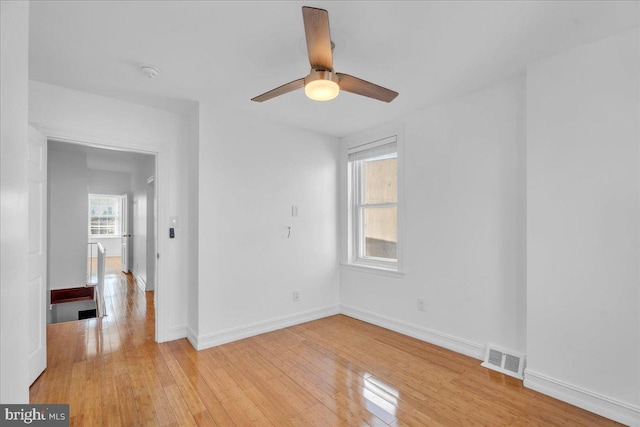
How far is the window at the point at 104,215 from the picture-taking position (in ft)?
30.4

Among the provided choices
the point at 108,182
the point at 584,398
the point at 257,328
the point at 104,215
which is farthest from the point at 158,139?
the point at 104,215

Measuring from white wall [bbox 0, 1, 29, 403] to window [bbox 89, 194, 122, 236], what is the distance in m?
10.4

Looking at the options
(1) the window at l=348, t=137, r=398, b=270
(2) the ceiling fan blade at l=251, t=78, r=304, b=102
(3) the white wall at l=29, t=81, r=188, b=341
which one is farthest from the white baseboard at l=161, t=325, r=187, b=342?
(2) the ceiling fan blade at l=251, t=78, r=304, b=102

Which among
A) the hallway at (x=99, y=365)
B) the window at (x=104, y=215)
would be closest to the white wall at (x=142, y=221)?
the hallway at (x=99, y=365)

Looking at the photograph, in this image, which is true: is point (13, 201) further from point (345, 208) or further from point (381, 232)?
point (345, 208)

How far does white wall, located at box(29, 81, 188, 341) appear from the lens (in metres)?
2.71

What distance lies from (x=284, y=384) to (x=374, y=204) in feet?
7.61

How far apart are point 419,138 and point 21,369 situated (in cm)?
336

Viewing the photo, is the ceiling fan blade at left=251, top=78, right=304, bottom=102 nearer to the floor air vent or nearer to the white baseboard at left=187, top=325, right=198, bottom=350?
the white baseboard at left=187, top=325, right=198, bottom=350

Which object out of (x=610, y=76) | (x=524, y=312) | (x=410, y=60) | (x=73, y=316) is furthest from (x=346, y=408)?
(x=73, y=316)

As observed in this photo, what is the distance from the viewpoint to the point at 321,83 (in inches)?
68.3

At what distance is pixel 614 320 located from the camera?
1.95m

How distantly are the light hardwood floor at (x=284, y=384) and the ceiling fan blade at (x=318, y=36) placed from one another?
2.17 meters

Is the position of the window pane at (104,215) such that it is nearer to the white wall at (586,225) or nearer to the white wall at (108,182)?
the white wall at (108,182)
